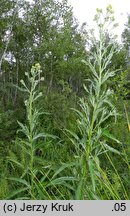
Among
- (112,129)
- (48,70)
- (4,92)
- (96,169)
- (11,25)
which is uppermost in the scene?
(11,25)

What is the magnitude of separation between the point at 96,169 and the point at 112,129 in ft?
12.7

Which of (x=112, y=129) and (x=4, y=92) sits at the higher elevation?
(x=4, y=92)

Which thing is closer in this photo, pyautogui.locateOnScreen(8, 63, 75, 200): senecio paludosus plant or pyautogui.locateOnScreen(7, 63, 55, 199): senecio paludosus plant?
pyautogui.locateOnScreen(8, 63, 75, 200): senecio paludosus plant

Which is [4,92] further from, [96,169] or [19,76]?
[96,169]

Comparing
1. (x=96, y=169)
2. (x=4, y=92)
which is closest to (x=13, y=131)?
(x=96, y=169)

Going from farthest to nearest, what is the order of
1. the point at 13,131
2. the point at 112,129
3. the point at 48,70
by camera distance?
the point at 48,70
the point at 13,131
the point at 112,129

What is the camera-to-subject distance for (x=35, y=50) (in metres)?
20.7

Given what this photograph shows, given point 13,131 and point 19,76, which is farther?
point 19,76

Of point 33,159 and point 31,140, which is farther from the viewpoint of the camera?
point 33,159

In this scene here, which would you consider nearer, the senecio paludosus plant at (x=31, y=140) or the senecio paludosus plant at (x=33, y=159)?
the senecio paludosus plant at (x=33, y=159)

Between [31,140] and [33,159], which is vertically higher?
[31,140]

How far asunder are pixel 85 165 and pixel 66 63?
19603mm

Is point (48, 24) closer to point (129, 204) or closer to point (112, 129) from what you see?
point (112, 129)

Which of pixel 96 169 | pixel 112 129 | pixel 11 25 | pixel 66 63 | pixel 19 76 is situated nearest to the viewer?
pixel 96 169
